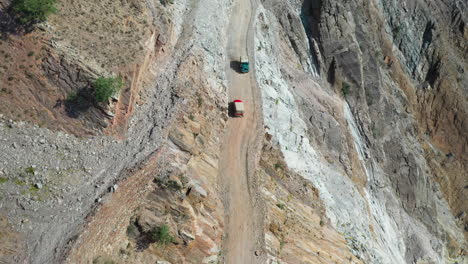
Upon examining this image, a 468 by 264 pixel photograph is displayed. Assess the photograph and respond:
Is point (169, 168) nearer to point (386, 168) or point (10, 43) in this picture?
point (10, 43)

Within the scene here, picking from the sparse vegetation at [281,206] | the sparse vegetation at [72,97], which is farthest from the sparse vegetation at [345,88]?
the sparse vegetation at [72,97]

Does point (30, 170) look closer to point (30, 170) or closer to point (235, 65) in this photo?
point (30, 170)

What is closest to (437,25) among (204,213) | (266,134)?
(266,134)

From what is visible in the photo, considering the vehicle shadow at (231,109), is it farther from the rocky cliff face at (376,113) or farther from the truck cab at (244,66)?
the truck cab at (244,66)

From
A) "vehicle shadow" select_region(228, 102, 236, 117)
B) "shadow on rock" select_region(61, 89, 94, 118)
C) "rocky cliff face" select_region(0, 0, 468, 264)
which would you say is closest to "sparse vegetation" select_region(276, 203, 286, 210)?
"rocky cliff face" select_region(0, 0, 468, 264)

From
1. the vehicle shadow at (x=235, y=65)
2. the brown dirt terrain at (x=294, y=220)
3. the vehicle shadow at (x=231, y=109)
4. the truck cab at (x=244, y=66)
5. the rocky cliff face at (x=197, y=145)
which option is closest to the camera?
the rocky cliff face at (x=197, y=145)

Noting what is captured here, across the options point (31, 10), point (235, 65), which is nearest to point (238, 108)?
point (235, 65)
